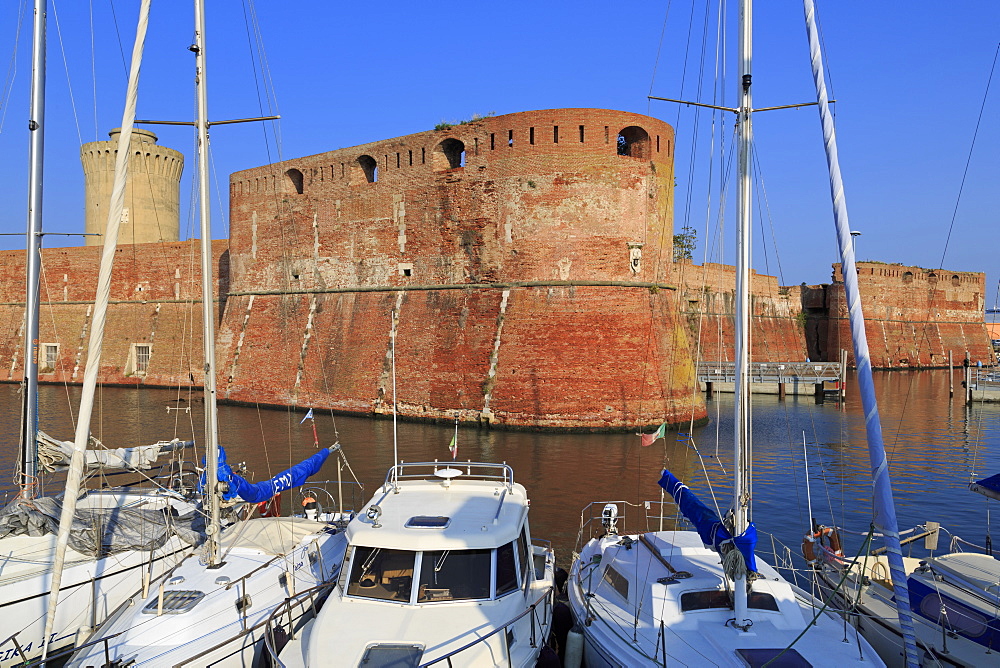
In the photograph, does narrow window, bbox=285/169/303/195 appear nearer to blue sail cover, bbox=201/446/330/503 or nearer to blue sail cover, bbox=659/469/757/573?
blue sail cover, bbox=201/446/330/503

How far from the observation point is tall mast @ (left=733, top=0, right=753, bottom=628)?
700cm

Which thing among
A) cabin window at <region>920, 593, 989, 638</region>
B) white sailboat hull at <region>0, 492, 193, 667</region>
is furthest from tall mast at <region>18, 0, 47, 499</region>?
cabin window at <region>920, 593, 989, 638</region>

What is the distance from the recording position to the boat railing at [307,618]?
631 cm

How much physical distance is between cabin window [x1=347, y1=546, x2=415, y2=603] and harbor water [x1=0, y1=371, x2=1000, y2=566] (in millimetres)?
4766

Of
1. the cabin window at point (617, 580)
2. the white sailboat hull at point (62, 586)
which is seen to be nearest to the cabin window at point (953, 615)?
the cabin window at point (617, 580)

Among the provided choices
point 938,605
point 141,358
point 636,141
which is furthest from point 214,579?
point 141,358

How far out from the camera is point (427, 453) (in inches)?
746

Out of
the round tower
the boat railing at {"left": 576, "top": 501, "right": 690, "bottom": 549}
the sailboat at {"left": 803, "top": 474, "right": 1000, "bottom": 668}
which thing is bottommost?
the boat railing at {"left": 576, "top": 501, "right": 690, "bottom": 549}

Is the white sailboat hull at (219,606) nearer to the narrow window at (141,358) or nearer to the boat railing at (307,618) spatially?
the boat railing at (307,618)

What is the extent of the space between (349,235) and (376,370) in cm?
557

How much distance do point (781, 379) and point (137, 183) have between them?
43.6m

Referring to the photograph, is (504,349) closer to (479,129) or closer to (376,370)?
(376,370)

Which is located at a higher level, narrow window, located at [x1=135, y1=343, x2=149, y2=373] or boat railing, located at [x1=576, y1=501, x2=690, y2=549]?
narrow window, located at [x1=135, y1=343, x2=149, y2=373]

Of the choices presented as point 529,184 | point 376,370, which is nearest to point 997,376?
point 529,184
